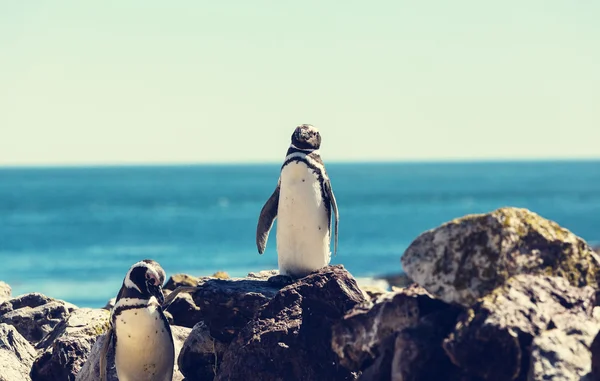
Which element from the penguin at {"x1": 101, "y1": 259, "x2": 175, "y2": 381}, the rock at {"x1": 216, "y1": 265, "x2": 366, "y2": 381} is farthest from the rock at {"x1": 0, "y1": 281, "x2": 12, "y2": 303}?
the rock at {"x1": 216, "y1": 265, "x2": 366, "y2": 381}

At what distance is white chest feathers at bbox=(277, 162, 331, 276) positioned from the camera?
10898mm

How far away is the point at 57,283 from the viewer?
39469mm

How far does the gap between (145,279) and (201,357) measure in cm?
94

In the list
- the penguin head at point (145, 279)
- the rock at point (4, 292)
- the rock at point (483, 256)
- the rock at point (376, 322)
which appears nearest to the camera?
the rock at point (483, 256)

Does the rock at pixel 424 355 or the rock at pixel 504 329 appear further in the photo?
the rock at pixel 424 355

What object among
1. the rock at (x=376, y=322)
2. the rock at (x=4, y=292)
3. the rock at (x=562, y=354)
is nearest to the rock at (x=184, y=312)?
the rock at (x=376, y=322)

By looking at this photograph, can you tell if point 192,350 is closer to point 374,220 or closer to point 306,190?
point 306,190

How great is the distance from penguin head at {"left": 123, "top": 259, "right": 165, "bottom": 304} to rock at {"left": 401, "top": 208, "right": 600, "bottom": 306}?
109 inches

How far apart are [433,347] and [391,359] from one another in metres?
0.48

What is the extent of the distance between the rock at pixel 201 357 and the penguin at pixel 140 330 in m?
0.22

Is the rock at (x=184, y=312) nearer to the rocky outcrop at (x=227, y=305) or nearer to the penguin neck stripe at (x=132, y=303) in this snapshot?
the rocky outcrop at (x=227, y=305)

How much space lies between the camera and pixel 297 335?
9.23m

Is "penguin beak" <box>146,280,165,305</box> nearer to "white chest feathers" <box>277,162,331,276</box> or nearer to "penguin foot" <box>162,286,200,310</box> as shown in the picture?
"penguin foot" <box>162,286,200,310</box>

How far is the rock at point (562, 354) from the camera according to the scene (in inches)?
284
